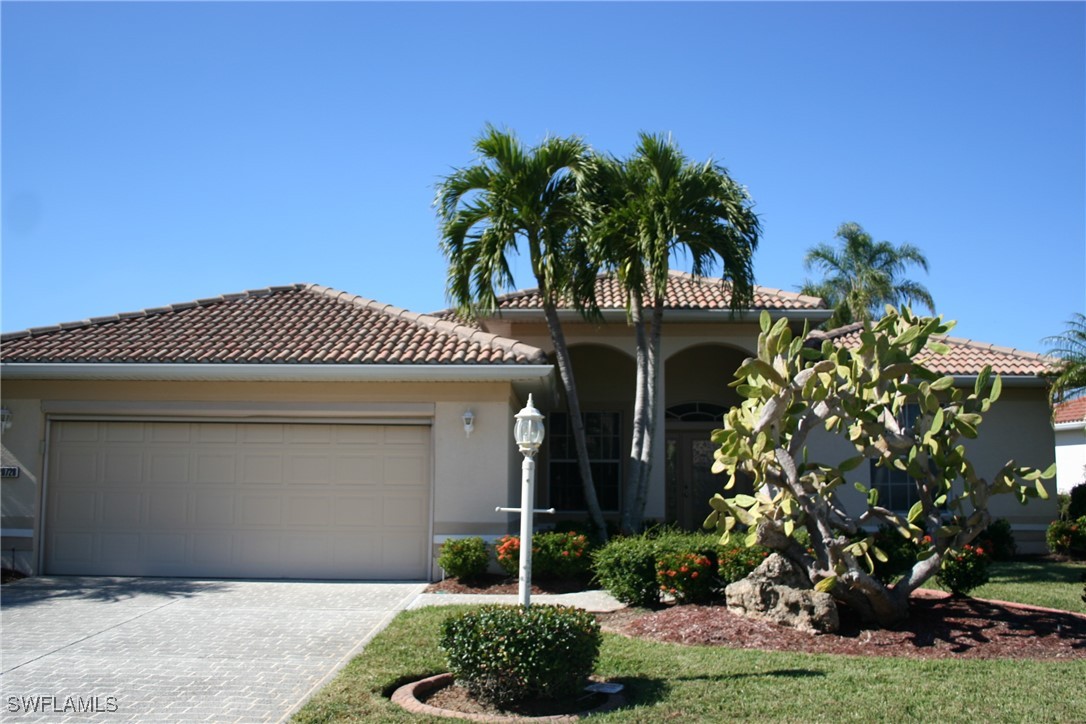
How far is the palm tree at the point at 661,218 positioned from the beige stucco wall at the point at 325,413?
253cm

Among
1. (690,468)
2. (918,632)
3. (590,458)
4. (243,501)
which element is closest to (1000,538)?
(690,468)

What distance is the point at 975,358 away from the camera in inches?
739

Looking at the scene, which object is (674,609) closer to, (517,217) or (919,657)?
(919,657)

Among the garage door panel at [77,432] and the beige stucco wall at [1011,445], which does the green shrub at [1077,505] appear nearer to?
the beige stucco wall at [1011,445]

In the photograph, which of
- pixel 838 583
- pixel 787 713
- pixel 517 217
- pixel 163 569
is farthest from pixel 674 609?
pixel 163 569

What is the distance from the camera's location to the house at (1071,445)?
2800cm

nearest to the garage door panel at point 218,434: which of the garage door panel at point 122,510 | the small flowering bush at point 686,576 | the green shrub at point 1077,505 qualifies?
the garage door panel at point 122,510

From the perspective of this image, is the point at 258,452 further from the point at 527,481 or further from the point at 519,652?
the point at 519,652

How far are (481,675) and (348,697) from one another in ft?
3.81

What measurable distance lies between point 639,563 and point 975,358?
35.4ft

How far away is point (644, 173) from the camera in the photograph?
14469mm

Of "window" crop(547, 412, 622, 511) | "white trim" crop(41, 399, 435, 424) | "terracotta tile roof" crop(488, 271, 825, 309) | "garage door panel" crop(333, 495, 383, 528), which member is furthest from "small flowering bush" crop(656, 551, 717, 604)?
"window" crop(547, 412, 622, 511)

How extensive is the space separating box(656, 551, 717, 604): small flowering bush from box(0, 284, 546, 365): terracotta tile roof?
3.97m

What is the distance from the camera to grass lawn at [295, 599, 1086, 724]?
6.99 m
